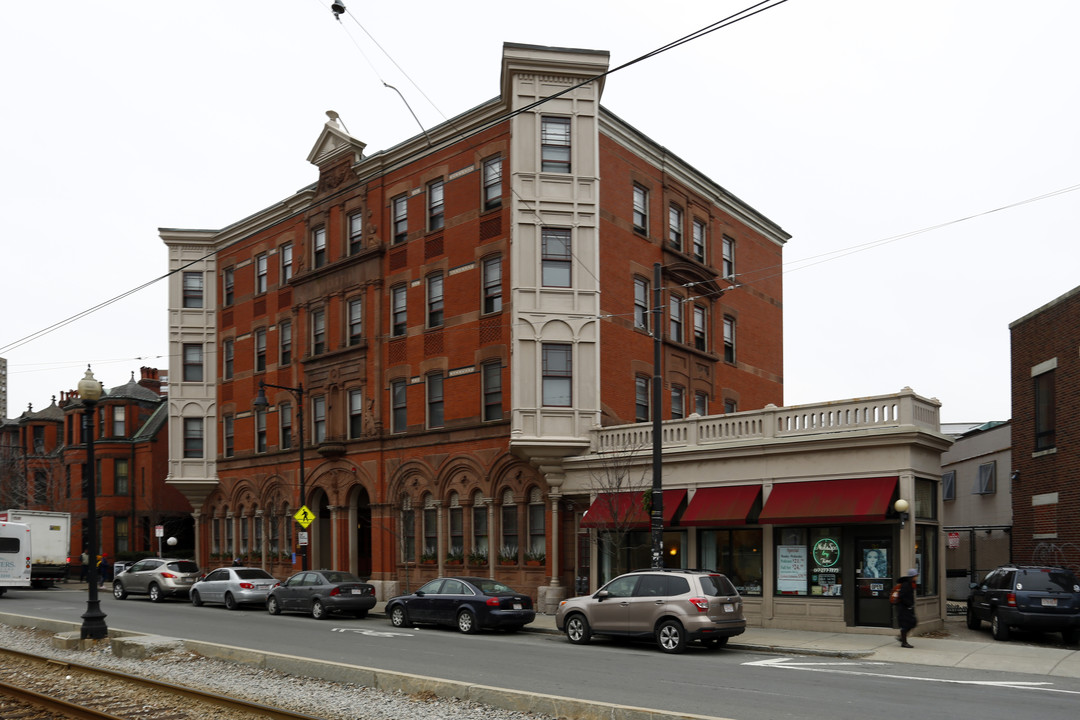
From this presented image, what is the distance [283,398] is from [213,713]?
30.3 meters

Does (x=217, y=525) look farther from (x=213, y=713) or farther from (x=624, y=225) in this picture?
(x=213, y=713)

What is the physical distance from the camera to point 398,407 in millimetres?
36219

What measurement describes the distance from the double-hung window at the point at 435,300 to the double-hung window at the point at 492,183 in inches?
132

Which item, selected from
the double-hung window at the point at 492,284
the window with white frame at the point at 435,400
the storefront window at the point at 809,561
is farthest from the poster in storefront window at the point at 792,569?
the window with white frame at the point at 435,400

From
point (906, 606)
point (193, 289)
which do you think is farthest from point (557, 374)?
point (193, 289)

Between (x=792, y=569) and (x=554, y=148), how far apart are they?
14.6 metres

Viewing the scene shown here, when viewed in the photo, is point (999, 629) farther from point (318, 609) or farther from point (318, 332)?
point (318, 332)

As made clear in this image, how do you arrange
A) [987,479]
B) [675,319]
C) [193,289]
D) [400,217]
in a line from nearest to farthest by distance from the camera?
[675,319]
[400,217]
[987,479]
[193,289]

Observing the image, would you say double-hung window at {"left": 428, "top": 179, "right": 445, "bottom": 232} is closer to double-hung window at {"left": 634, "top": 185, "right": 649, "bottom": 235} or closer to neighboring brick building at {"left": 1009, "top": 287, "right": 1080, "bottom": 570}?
double-hung window at {"left": 634, "top": 185, "right": 649, "bottom": 235}

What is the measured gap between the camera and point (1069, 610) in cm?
2044

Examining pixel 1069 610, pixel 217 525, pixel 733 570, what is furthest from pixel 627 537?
pixel 217 525

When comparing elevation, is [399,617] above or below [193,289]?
below

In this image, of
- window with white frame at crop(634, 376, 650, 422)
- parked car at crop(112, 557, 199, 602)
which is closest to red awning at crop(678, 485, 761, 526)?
window with white frame at crop(634, 376, 650, 422)

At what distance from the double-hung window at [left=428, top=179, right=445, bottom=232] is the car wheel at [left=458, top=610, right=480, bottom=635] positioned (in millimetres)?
15387
